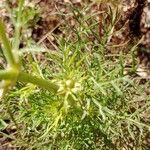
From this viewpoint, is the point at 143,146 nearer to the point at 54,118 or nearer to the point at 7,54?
the point at 54,118

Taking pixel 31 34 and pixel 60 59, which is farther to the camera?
pixel 31 34

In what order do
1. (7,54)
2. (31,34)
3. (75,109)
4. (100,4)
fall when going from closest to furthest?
(7,54) < (75,109) < (100,4) < (31,34)

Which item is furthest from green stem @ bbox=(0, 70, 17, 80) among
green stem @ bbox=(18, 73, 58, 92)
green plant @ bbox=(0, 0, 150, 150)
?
green plant @ bbox=(0, 0, 150, 150)

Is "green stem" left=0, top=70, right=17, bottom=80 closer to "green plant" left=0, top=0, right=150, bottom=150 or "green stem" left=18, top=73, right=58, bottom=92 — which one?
"green stem" left=18, top=73, right=58, bottom=92

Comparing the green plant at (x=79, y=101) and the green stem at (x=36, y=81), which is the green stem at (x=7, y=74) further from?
the green plant at (x=79, y=101)

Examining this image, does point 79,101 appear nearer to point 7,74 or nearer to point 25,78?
point 25,78

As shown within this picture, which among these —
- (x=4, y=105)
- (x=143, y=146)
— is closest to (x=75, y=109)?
(x=4, y=105)

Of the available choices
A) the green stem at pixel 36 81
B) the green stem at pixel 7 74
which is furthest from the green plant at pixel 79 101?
the green stem at pixel 7 74

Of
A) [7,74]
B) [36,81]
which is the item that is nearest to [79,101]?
[36,81]
